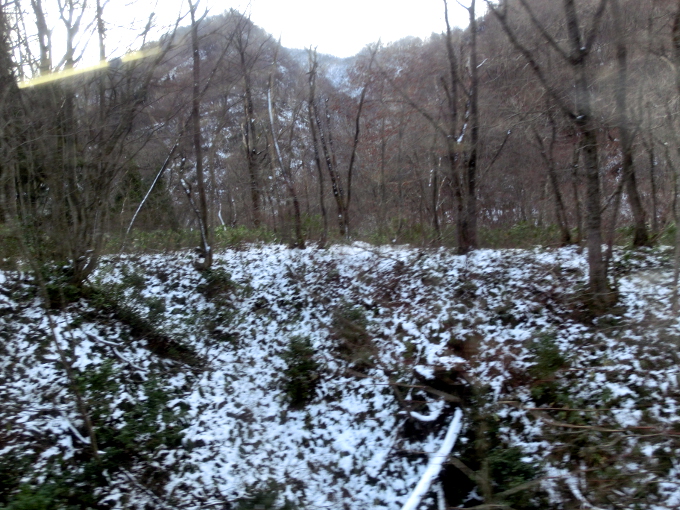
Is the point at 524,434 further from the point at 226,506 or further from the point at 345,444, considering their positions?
the point at 226,506

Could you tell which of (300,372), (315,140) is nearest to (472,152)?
(315,140)

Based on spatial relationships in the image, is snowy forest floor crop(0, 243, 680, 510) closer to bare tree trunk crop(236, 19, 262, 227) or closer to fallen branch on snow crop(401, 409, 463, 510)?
fallen branch on snow crop(401, 409, 463, 510)

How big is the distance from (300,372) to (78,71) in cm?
622

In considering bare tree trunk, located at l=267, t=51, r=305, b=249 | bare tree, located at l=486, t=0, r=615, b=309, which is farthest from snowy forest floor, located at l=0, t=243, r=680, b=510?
bare tree trunk, located at l=267, t=51, r=305, b=249

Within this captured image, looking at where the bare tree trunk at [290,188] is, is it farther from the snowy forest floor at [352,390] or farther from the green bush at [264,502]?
the green bush at [264,502]

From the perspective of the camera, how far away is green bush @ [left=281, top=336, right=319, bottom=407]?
286 inches

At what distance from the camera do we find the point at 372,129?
1572 cm

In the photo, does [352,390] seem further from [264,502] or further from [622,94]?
[622,94]

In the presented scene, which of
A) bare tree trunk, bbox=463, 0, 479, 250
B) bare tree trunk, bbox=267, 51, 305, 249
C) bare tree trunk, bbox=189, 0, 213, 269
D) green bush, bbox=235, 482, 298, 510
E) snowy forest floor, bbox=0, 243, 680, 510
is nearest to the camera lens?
snowy forest floor, bbox=0, 243, 680, 510

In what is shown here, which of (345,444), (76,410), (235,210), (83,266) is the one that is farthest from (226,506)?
(235,210)

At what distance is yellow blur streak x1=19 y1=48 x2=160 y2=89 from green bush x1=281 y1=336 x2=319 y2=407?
227 inches

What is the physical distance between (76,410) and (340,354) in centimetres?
392

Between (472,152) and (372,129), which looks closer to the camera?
(472,152)

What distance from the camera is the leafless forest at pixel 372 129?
23.5 feet
